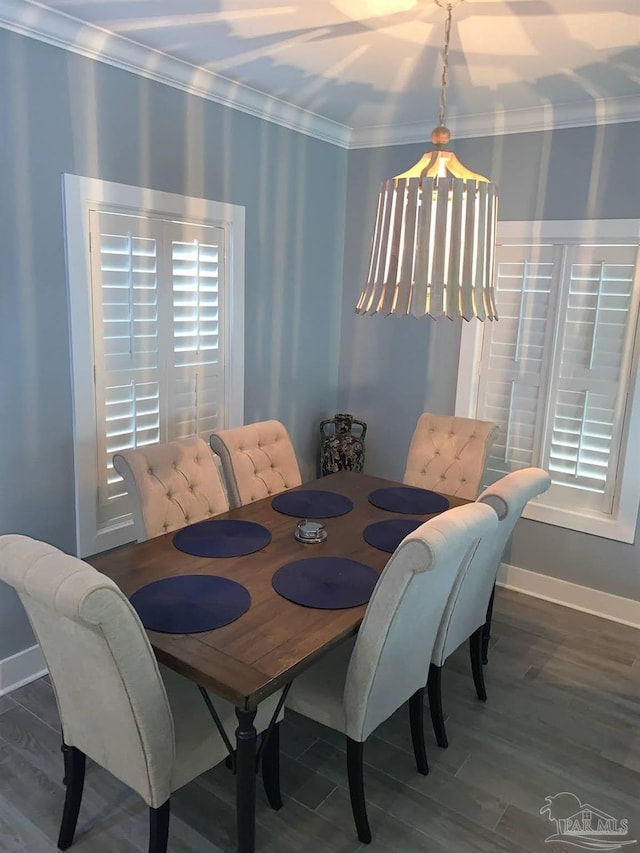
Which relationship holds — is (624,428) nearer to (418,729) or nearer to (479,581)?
(479,581)

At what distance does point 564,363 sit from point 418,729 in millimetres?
2035

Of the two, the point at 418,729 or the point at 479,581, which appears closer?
the point at 418,729

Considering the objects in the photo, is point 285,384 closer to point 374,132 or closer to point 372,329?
point 372,329

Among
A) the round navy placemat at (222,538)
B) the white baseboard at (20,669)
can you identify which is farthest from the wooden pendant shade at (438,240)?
the white baseboard at (20,669)

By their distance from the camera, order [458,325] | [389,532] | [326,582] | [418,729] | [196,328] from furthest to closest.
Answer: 1. [458,325]
2. [196,328]
3. [389,532]
4. [418,729]
5. [326,582]

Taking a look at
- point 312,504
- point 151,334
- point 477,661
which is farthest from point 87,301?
point 477,661

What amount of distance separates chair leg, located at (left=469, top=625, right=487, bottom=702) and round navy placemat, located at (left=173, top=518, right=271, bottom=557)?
0.97 m

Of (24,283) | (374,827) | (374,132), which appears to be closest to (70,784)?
(374,827)

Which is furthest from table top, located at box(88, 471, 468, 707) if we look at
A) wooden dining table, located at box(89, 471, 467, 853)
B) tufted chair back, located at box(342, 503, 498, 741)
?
tufted chair back, located at box(342, 503, 498, 741)

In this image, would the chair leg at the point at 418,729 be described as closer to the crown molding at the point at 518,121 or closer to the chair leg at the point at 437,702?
the chair leg at the point at 437,702

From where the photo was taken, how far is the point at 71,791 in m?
1.84

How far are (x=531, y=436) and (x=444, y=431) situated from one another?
61 centimetres

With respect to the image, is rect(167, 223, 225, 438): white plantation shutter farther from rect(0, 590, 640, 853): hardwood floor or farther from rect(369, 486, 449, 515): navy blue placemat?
rect(0, 590, 640, 853): hardwood floor

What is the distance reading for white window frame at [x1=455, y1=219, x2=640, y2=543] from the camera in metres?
3.12
